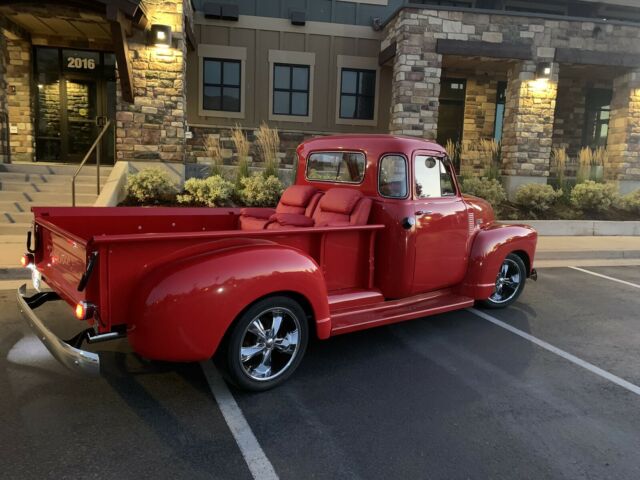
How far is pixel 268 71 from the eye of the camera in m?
15.2

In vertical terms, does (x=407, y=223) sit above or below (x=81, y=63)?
below

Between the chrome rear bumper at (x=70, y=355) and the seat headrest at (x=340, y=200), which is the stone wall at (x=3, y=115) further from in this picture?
the chrome rear bumper at (x=70, y=355)

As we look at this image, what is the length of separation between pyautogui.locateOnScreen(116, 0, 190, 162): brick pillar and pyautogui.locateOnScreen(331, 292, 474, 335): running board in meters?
7.75

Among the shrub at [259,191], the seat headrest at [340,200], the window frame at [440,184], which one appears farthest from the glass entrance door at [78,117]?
the window frame at [440,184]

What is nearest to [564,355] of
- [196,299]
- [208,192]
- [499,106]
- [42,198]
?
[196,299]

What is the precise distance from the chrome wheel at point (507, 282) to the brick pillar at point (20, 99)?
38.7 ft

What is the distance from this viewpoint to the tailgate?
3238 millimetres

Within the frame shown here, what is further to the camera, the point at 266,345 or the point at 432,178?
the point at 432,178

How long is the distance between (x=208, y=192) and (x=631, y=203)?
1039cm

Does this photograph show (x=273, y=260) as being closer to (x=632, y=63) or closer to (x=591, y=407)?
(x=591, y=407)

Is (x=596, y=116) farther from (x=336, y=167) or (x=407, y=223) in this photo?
(x=407, y=223)

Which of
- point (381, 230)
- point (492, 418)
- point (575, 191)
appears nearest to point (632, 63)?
point (575, 191)

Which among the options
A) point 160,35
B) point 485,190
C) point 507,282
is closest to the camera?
point 507,282

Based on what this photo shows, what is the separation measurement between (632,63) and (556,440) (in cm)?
1444
